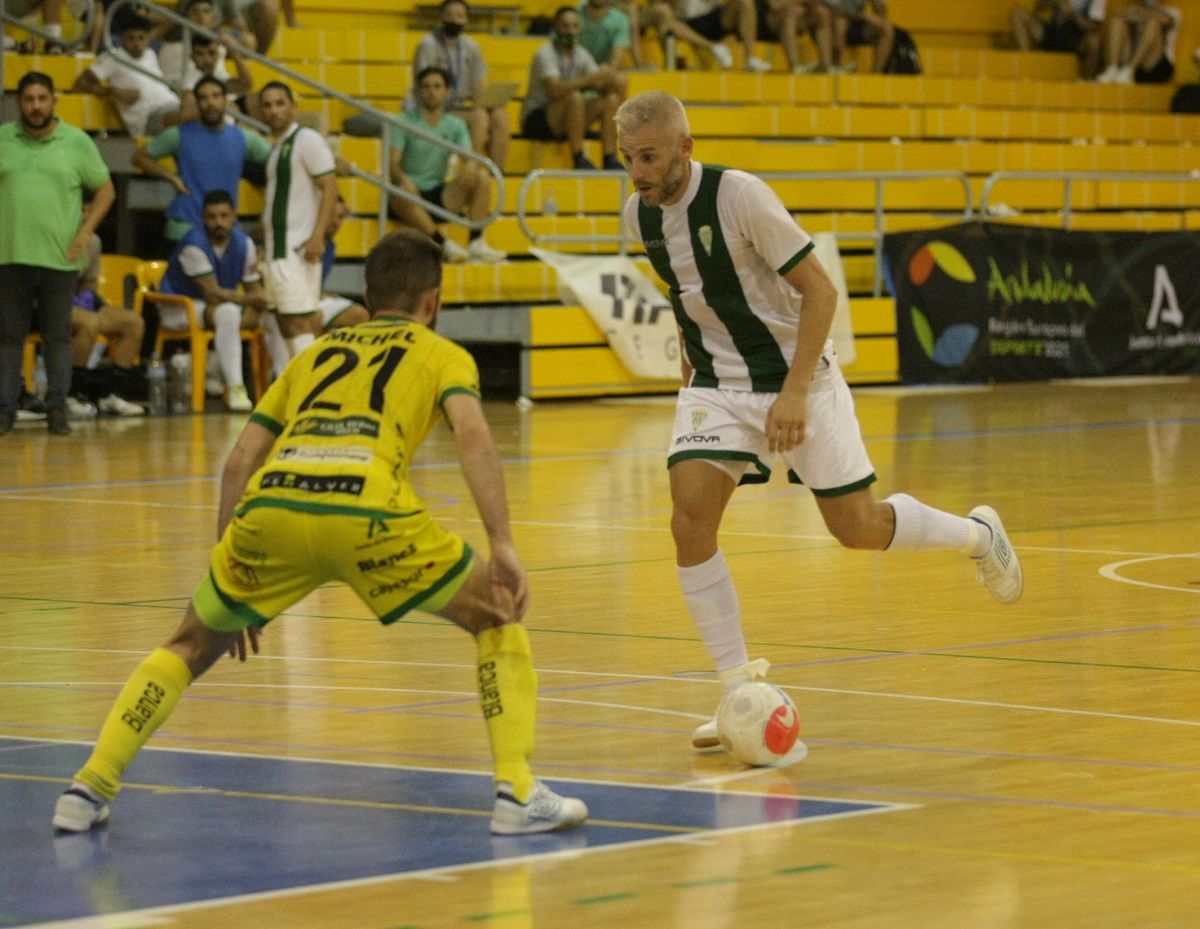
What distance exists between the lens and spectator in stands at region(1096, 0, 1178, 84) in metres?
28.1

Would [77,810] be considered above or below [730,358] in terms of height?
below

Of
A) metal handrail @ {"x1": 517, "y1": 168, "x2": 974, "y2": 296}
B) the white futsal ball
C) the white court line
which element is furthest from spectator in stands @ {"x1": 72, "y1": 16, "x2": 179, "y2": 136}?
the white futsal ball

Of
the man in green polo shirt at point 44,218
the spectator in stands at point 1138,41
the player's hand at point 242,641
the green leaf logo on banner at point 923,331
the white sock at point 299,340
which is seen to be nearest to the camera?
the player's hand at point 242,641

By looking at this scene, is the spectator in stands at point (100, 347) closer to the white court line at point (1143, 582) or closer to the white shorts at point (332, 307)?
the white shorts at point (332, 307)

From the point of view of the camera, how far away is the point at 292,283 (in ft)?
56.5

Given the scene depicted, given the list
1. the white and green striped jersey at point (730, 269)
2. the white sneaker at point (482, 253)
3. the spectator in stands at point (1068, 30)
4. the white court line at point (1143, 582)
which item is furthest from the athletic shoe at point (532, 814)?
the spectator in stands at point (1068, 30)

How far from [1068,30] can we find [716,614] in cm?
2381

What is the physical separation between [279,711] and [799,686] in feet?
5.01

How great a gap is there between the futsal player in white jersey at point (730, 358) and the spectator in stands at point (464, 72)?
14.3m

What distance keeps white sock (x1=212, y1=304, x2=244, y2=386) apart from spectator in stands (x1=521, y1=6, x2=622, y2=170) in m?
4.76

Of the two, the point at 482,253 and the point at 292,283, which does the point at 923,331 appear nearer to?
the point at 482,253

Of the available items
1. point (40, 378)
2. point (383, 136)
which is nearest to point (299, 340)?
point (40, 378)

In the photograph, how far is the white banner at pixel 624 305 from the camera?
19984 millimetres

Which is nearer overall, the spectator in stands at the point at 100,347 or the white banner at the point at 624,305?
the spectator in stands at the point at 100,347
